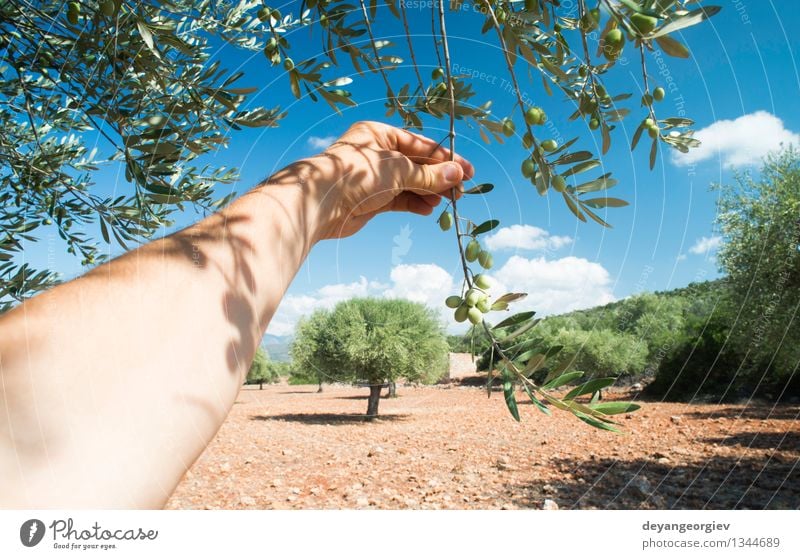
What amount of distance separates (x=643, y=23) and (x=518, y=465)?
489 cm

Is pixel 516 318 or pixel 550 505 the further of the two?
pixel 550 505

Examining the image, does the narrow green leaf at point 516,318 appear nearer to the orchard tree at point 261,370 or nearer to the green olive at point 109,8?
the green olive at point 109,8

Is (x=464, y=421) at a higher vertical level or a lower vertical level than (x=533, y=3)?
lower

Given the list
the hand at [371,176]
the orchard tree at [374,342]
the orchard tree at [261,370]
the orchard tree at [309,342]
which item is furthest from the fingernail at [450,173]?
the orchard tree at [261,370]

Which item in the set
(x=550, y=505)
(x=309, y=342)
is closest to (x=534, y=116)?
(x=550, y=505)

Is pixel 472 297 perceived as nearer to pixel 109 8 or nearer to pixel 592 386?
pixel 592 386

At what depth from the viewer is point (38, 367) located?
393 millimetres

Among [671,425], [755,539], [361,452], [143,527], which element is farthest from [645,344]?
[143,527]

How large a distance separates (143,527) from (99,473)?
1.25 ft

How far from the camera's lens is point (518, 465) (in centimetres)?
485

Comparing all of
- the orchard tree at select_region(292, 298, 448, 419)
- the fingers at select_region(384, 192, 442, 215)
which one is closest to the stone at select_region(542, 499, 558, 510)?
the fingers at select_region(384, 192, 442, 215)

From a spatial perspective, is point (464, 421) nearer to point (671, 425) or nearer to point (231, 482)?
point (671, 425)

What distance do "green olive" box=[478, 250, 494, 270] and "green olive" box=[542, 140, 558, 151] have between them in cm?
16

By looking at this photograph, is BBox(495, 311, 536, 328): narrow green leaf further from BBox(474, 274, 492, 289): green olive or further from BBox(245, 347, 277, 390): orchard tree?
BBox(245, 347, 277, 390): orchard tree
